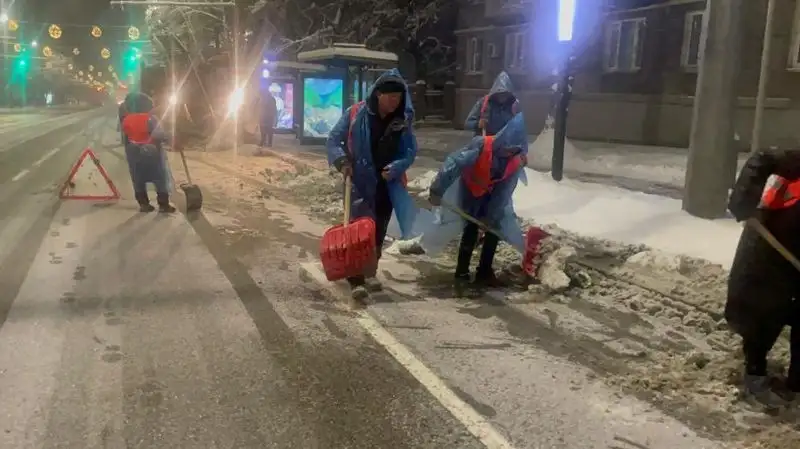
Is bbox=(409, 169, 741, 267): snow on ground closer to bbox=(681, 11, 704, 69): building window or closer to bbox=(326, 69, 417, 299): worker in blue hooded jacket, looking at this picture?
bbox=(326, 69, 417, 299): worker in blue hooded jacket

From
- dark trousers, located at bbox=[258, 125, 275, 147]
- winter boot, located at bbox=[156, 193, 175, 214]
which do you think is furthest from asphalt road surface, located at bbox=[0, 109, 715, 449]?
dark trousers, located at bbox=[258, 125, 275, 147]

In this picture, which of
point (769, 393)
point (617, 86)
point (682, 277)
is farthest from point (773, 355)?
point (617, 86)

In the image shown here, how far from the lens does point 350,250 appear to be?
18.9 ft

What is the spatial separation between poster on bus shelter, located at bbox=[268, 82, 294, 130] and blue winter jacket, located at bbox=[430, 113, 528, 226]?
1981 cm

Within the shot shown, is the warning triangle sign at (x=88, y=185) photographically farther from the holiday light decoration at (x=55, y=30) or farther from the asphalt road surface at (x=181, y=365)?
the holiday light decoration at (x=55, y=30)

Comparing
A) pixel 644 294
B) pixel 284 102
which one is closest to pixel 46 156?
pixel 284 102

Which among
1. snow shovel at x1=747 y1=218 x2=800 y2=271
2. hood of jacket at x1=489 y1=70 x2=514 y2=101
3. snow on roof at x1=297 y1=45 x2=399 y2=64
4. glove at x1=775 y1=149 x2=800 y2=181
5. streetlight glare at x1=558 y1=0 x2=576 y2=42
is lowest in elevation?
snow shovel at x1=747 y1=218 x2=800 y2=271

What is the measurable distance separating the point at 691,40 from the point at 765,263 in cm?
1730

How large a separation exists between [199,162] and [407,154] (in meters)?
13.0

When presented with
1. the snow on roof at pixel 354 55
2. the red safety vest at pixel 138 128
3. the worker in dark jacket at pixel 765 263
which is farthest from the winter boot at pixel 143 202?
the snow on roof at pixel 354 55

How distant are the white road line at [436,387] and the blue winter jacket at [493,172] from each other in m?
1.48

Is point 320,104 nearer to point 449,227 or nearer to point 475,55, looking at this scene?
point 475,55

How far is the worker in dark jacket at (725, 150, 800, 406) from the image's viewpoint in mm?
3934

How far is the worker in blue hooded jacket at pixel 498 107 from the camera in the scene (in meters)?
6.64
